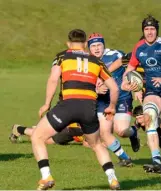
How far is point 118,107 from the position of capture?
42.2ft

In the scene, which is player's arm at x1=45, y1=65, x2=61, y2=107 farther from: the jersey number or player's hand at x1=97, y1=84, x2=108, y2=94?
player's hand at x1=97, y1=84, x2=108, y2=94

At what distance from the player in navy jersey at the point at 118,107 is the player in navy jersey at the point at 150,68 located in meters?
0.72

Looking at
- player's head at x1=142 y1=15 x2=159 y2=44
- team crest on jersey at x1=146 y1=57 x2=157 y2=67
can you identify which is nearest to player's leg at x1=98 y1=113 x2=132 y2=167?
team crest on jersey at x1=146 y1=57 x2=157 y2=67

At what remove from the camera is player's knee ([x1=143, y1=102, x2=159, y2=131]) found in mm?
10750

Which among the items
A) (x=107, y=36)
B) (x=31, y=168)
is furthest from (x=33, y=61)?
(x=31, y=168)

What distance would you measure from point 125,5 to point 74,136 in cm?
4456

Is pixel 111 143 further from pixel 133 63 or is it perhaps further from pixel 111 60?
pixel 111 60

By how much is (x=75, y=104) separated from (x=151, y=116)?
7.81 feet

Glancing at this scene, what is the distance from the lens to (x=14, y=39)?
5112 centimetres

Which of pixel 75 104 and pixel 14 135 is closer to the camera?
pixel 75 104

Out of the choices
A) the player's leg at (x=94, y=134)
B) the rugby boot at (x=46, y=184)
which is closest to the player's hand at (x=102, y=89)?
the player's leg at (x=94, y=134)

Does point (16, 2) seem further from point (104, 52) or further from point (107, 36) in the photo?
point (104, 52)

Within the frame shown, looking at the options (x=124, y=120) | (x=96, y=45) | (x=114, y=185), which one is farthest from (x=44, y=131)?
(x=124, y=120)

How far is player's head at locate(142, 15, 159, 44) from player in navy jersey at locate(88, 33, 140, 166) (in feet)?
3.26
